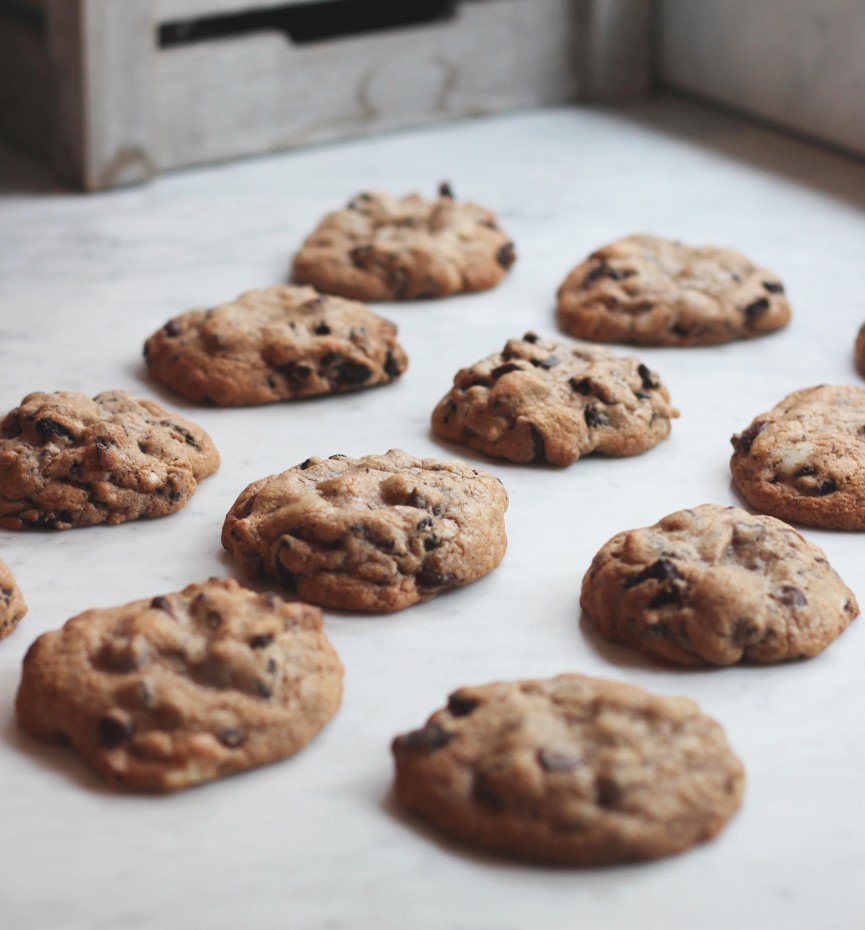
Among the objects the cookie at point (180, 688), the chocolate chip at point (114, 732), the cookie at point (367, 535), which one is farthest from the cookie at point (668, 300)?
the chocolate chip at point (114, 732)

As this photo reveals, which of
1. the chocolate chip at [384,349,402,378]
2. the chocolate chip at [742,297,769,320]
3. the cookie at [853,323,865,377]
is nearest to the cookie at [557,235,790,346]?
the chocolate chip at [742,297,769,320]

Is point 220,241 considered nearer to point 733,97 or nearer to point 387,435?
point 387,435

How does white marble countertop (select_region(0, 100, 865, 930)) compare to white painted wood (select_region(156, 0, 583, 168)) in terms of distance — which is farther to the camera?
white painted wood (select_region(156, 0, 583, 168))

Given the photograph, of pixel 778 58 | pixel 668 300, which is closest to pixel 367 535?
pixel 668 300

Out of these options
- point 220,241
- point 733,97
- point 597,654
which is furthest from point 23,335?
point 733,97

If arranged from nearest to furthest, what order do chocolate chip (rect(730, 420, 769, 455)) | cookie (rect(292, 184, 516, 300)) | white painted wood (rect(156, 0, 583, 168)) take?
chocolate chip (rect(730, 420, 769, 455))
cookie (rect(292, 184, 516, 300))
white painted wood (rect(156, 0, 583, 168))

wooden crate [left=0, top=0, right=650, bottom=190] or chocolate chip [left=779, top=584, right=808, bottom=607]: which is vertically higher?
wooden crate [left=0, top=0, right=650, bottom=190]

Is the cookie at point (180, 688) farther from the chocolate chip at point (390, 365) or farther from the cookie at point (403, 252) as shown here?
the cookie at point (403, 252)

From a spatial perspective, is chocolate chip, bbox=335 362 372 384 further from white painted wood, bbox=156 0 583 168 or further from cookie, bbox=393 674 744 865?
white painted wood, bbox=156 0 583 168

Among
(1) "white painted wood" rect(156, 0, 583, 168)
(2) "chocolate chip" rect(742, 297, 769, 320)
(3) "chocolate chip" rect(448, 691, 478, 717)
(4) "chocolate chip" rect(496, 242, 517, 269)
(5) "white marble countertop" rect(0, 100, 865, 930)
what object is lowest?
(5) "white marble countertop" rect(0, 100, 865, 930)
